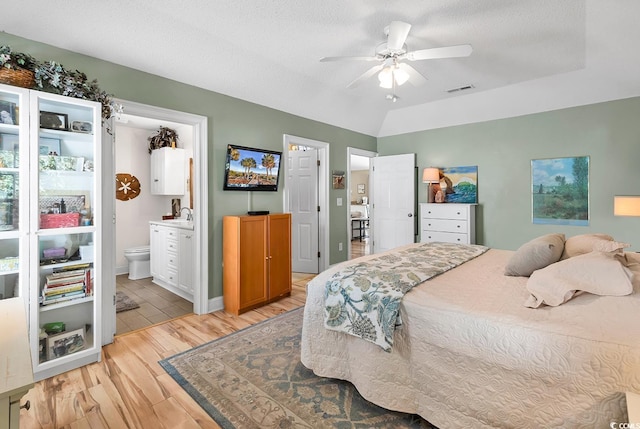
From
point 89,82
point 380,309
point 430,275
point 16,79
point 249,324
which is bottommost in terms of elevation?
point 249,324

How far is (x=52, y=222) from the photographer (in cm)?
218

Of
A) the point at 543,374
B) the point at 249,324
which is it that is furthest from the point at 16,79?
the point at 543,374

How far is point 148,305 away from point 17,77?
2528 mm

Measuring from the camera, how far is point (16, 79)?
1948 mm

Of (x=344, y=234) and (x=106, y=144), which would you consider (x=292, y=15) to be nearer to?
(x=106, y=144)

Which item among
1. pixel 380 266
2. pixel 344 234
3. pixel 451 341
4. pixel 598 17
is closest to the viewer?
pixel 451 341

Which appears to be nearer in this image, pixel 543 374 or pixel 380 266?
pixel 543 374

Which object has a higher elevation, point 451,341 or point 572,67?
point 572,67

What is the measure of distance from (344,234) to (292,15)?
348 cm

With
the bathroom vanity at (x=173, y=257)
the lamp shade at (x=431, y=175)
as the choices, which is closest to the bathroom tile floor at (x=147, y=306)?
the bathroom vanity at (x=173, y=257)

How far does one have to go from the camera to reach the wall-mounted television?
3.46 meters

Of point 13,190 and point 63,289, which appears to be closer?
point 13,190

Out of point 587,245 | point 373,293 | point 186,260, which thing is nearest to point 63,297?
point 186,260

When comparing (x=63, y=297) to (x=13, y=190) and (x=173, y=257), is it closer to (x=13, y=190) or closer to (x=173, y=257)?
(x=13, y=190)
